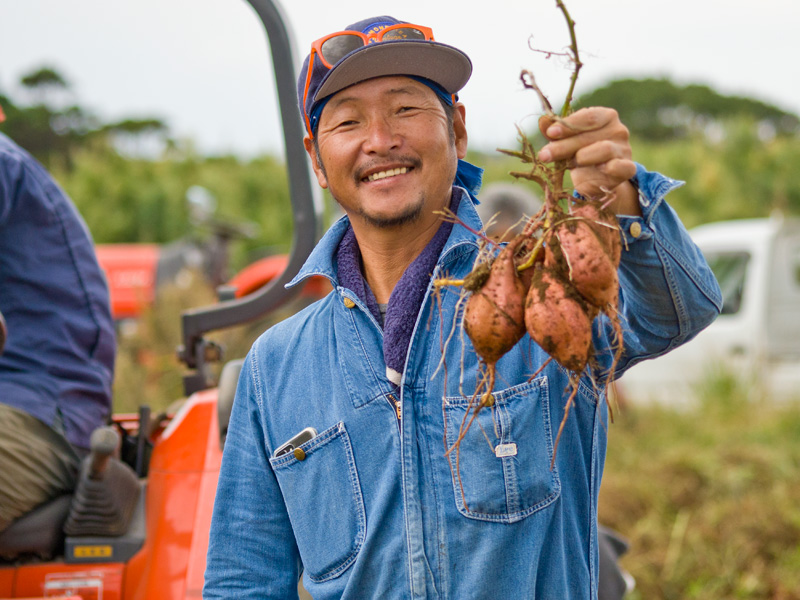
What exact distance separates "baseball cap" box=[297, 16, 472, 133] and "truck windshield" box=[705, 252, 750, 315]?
6048 mm

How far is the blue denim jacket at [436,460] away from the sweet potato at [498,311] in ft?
0.25

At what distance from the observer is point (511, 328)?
1.39 metres

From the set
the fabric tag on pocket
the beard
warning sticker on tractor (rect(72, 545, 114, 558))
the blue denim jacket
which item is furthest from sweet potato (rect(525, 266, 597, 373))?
warning sticker on tractor (rect(72, 545, 114, 558))

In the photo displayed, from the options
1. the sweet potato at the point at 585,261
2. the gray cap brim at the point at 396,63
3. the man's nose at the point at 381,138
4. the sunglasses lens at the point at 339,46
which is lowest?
the sweet potato at the point at 585,261

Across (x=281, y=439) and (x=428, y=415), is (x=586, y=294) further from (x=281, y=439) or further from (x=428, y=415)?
(x=281, y=439)

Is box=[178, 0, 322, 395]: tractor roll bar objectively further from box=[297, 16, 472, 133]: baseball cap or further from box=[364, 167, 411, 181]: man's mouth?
box=[364, 167, 411, 181]: man's mouth

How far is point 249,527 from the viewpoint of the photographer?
185 centimetres

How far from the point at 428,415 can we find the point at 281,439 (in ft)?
1.22

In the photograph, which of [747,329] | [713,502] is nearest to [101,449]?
[713,502]

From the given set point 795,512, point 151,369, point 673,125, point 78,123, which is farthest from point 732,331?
point 673,125

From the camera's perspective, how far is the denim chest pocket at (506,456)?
1562 mm

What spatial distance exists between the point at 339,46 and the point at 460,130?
0.36 metres

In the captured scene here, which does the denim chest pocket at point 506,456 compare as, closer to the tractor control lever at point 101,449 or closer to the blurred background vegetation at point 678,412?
the blurred background vegetation at point 678,412

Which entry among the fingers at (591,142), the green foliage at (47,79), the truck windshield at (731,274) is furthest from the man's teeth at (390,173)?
the green foliage at (47,79)
